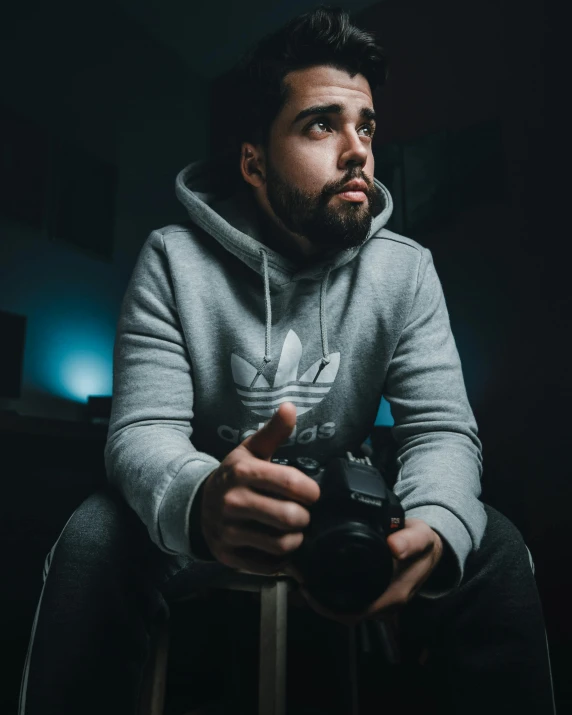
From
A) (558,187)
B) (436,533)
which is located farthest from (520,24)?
(436,533)

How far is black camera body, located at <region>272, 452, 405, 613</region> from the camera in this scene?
547mm

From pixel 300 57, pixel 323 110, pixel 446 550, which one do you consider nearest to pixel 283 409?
pixel 446 550

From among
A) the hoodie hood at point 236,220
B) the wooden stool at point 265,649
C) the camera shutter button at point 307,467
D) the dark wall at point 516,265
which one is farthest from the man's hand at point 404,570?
the dark wall at point 516,265

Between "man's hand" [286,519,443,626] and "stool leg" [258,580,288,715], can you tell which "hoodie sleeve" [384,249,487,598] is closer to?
"man's hand" [286,519,443,626]

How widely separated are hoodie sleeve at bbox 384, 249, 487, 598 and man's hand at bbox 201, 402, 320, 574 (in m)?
0.20

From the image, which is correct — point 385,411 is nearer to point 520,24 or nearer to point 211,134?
point 520,24

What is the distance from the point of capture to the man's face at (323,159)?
3.24 ft

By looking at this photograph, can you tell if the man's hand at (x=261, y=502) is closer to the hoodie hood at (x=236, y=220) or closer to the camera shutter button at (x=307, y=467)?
the camera shutter button at (x=307, y=467)

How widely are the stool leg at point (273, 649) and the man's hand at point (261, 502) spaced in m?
0.27

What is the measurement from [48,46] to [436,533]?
272 centimetres

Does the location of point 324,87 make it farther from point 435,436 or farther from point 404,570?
point 404,570

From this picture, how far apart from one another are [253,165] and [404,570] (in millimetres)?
854

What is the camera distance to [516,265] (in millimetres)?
1814

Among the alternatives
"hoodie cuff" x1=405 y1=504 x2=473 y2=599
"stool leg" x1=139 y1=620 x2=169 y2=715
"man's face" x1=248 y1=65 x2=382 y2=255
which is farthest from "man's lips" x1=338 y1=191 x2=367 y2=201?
"stool leg" x1=139 y1=620 x2=169 y2=715
